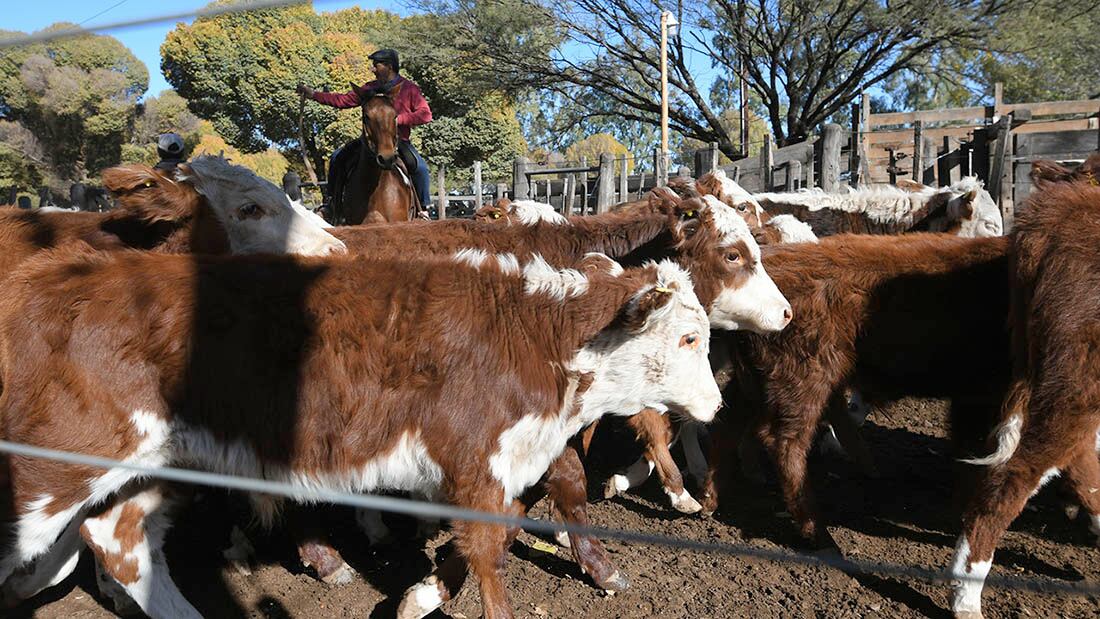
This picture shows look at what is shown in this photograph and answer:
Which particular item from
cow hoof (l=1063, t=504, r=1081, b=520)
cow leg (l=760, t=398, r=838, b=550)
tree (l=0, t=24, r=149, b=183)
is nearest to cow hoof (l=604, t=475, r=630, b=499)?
cow leg (l=760, t=398, r=838, b=550)

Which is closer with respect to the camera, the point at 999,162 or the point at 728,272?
the point at 728,272

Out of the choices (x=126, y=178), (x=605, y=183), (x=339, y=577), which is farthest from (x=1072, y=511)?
(x=605, y=183)

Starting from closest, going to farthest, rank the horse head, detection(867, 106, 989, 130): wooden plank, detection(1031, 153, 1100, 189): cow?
detection(1031, 153, 1100, 189): cow, the horse head, detection(867, 106, 989, 130): wooden plank

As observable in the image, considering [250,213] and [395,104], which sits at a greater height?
[395,104]

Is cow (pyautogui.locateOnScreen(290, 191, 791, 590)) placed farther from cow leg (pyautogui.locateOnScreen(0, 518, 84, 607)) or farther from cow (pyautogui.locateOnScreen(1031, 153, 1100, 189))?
cow (pyautogui.locateOnScreen(1031, 153, 1100, 189))

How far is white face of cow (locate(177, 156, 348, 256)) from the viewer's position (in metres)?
5.19

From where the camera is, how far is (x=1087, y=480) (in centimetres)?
448

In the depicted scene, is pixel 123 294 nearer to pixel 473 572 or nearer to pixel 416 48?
pixel 473 572

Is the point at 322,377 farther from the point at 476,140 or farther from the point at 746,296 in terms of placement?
the point at 476,140

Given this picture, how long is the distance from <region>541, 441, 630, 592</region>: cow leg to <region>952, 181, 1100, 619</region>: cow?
166cm

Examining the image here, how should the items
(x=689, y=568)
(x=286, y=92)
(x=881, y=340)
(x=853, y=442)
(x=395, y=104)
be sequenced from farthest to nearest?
(x=286, y=92), (x=395, y=104), (x=853, y=442), (x=881, y=340), (x=689, y=568)

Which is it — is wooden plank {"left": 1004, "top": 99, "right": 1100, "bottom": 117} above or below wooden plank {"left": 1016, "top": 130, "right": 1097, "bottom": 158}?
above

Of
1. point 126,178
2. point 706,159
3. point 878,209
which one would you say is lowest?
point 126,178

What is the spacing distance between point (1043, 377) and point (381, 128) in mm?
6706
